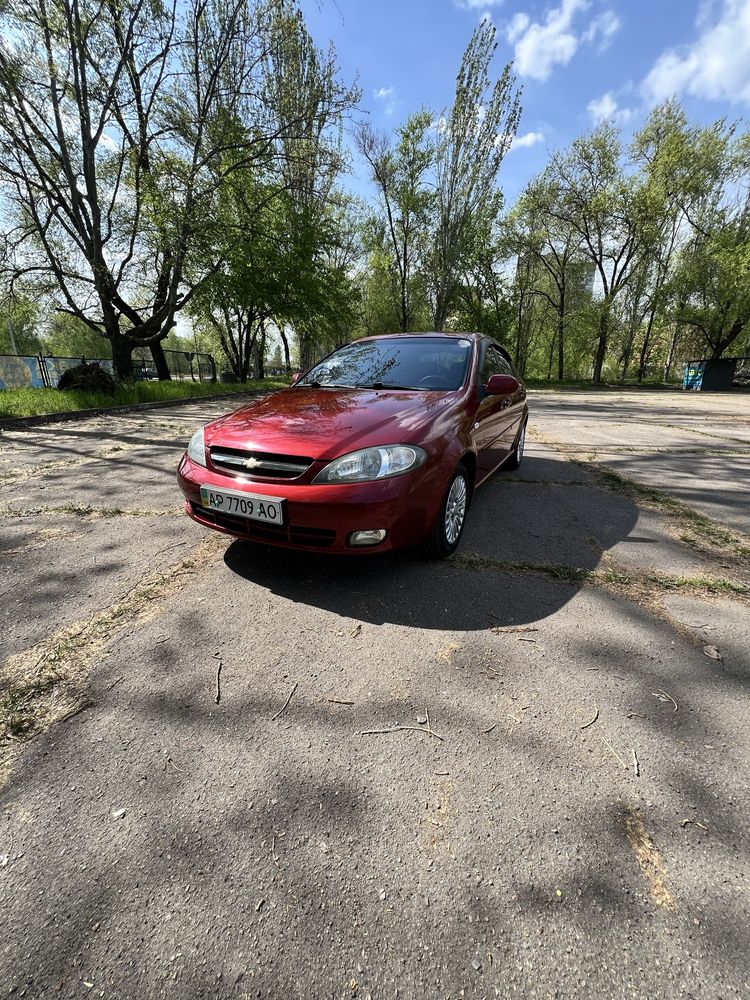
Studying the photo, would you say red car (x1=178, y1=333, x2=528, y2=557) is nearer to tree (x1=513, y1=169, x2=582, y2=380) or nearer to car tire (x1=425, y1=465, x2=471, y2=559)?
car tire (x1=425, y1=465, x2=471, y2=559)

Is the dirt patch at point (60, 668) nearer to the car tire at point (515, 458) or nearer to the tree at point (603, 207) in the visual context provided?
the car tire at point (515, 458)

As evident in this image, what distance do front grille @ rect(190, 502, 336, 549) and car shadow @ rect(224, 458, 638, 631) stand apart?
11.8 inches

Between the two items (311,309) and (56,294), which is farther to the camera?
(311,309)

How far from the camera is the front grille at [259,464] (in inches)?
92.7

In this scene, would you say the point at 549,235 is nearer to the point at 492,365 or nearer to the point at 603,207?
the point at 603,207

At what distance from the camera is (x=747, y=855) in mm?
1214

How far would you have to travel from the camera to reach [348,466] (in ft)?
7.61

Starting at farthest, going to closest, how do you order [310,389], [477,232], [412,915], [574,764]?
[477,232] → [310,389] → [574,764] → [412,915]

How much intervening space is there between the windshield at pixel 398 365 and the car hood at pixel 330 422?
251 mm

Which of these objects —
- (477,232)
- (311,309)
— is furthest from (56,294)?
(477,232)

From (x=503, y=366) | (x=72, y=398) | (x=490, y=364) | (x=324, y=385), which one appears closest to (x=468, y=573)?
(x=324, y=385)

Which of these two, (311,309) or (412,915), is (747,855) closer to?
(412,915)

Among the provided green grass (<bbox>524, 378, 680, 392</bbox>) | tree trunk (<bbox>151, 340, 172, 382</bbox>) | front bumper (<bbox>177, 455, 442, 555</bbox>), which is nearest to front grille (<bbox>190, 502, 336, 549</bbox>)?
front bumper (<bbox>177, 455, 442, 555</bbox>)

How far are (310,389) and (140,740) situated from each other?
2667 mm
